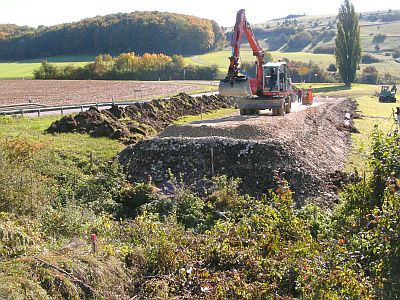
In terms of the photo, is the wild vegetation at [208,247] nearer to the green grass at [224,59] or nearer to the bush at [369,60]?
the green grass at [224,59]

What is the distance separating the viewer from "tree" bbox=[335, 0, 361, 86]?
212 feet

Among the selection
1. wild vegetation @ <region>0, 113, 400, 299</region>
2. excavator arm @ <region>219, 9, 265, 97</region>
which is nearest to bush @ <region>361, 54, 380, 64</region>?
excavator arm @ <region>219, 9, 265, 97</region>

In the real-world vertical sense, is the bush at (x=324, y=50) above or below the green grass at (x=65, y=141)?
above

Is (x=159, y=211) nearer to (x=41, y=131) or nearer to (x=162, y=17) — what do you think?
(x=41, y=131)

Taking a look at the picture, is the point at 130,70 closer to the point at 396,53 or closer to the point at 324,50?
the point at 324,50

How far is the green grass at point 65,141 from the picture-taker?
678 inches

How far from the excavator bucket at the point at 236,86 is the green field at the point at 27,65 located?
195 ft

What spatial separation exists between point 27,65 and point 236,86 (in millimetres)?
77535

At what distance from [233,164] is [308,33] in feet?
459

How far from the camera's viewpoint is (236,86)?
22.0 meters

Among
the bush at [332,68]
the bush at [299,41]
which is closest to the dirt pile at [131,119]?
the bush at [332,68]

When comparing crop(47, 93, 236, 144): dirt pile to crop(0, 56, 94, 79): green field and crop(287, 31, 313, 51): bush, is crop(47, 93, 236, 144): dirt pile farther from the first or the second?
crop(287, 31, 313, 51): bush

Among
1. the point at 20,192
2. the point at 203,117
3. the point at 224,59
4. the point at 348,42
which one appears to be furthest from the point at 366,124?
the point at 224,59

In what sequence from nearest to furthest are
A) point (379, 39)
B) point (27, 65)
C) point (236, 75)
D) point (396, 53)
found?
point (236, 75), point (27, 65), point (396, 53), point (379, 39)
